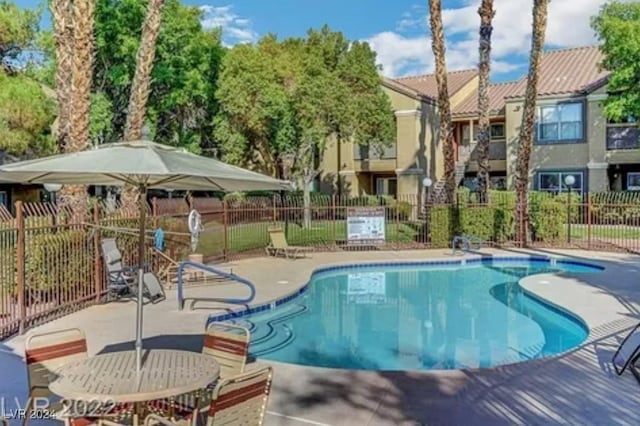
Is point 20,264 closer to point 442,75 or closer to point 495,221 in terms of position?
point 495,221

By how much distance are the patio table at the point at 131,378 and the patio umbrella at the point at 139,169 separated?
0.61ft

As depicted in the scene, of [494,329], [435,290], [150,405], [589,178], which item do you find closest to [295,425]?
[150,405]

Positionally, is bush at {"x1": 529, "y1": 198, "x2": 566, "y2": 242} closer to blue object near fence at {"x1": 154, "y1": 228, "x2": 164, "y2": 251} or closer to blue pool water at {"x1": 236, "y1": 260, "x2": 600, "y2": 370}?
blue pool water at {"x1": 236, "y1": 260, "x2": 600, "y2": 370}

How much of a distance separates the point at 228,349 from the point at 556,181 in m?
26.4

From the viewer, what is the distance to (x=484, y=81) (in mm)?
20969

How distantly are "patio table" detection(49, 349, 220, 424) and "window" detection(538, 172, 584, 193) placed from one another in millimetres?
26293

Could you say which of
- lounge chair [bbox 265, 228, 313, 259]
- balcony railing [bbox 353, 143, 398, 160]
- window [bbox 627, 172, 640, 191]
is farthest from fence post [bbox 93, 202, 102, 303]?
window [bbox 627, 172, 640, 191]

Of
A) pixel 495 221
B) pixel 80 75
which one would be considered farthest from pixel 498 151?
pixel 80 75

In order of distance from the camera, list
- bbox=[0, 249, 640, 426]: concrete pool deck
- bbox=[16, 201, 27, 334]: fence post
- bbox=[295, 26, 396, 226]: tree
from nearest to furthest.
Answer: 1. bbox=[0, 249, 640, 426]: concrete pool deck
2. bbox=[16, 201, 27, 334]: fence post
3. bbox=[295, 26, 396, 226]: tree

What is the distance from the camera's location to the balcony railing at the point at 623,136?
2538cm

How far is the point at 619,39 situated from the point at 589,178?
7.46 m

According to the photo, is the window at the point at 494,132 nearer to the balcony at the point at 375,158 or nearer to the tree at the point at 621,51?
the balcony at the point at 375,158

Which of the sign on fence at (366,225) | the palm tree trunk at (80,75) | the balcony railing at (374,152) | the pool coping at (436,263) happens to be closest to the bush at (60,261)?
the palm tree trunk at (80,75)

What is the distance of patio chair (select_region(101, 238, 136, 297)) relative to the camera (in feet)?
33.3
